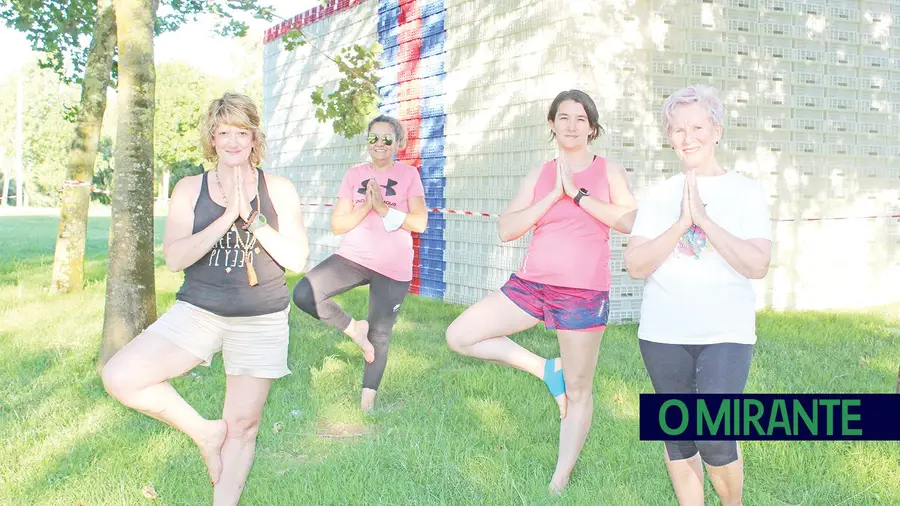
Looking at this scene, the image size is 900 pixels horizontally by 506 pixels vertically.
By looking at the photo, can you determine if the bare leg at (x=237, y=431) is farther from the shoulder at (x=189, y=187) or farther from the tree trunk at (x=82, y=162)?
the tree trunk at (x=82, y=162)

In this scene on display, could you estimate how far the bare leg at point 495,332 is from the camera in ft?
14.7

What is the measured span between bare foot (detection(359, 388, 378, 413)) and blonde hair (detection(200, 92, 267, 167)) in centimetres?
258

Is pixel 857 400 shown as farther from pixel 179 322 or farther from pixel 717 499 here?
pixel 179 322

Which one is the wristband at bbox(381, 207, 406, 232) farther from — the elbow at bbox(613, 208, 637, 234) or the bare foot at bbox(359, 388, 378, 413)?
the elbow at bbox(613, 208, 637, 234)

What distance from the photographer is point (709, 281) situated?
3213 mm

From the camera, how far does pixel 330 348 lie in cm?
816

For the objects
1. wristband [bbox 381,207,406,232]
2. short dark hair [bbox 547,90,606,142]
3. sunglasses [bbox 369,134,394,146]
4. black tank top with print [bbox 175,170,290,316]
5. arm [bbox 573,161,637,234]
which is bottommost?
black tank top with print [bbox 175,170,290,316]

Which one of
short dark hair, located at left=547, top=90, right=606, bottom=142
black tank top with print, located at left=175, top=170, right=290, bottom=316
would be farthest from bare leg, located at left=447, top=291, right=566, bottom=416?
black tank top with print, located at left=175, top=170, right=290, bottom=316

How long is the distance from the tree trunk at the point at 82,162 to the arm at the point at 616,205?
33.6ft

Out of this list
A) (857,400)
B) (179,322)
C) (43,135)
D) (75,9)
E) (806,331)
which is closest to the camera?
(179,322)

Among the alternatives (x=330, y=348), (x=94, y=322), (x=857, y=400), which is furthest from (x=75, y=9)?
(x=857, y=400)

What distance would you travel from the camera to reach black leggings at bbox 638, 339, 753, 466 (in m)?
3.18

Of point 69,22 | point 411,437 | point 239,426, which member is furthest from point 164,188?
point 239,426

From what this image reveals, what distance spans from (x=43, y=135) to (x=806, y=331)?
258 ft
